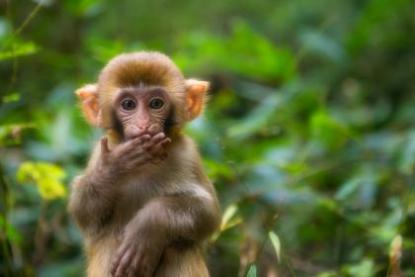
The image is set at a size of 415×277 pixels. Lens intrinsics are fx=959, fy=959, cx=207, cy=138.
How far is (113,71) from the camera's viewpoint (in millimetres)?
6613

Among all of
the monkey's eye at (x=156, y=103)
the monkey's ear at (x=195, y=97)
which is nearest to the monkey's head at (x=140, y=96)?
the monkey's eye at (x=156, y=103)

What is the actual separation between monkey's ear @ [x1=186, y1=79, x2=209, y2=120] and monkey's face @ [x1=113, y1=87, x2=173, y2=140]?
1.22 feet

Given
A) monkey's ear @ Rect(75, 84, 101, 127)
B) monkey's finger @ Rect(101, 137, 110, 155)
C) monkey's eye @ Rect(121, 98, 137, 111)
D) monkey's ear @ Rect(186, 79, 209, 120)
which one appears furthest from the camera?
monkey's ear @ Rect(186, 79, 209, 120)

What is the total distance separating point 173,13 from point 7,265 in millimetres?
8246

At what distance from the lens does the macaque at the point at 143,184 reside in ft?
20.4

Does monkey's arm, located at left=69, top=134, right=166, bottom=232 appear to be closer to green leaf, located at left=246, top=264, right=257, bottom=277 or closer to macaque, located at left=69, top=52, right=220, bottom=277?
macaque, located at left=69, top=52, right=220, bottom=277

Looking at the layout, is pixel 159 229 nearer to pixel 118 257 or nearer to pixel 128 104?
pixel 118 257

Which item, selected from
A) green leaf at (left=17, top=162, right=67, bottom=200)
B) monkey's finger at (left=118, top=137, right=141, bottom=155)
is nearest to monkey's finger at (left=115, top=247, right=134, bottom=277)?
monkey's finger at (left=118, top=137, right=141, bottom=155)

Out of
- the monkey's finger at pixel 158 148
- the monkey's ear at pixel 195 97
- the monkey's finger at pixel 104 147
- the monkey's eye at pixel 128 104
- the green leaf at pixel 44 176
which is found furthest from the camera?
the green leaf at pixel 44 176

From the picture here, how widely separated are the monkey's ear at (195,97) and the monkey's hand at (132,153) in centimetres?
76

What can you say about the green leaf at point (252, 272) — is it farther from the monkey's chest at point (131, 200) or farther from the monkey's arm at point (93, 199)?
the monkey's arm at point (93, 199)

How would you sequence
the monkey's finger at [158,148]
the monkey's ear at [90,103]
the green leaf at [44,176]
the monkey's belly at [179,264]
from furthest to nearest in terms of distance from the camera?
the green leaf at [44,176] < the monkey's ear at [90,103] < the monkey's belly at [179,264] < the monkey's finger at [158,148]

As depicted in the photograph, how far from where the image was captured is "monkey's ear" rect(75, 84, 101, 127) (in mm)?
6871

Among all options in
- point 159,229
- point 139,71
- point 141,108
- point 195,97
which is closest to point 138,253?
point 159,229
